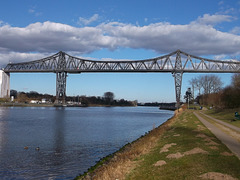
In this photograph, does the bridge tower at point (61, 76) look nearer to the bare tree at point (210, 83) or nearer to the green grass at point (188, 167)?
the bare tree at point (210, 83)

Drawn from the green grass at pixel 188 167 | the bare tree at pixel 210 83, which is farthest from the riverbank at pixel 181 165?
the bare tree at pixel 210 83

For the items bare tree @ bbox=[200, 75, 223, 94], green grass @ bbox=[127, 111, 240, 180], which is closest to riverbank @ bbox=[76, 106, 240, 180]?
green grass @ bbox=[127, 111, 240, 180]

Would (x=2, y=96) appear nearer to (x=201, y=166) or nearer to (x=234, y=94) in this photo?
(x=234, y=94)

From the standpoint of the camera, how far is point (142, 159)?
13031mm

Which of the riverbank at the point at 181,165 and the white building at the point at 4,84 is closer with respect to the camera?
the riverbank at the point at 181,165

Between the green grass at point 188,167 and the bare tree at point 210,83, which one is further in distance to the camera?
the bare tree at point 210,83

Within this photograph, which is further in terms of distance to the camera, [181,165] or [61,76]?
[61,76]

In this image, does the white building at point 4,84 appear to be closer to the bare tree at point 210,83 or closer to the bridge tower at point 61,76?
the bridge tower at point 61,76

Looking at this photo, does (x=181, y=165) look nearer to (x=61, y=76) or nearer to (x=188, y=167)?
(x=188, y=167)

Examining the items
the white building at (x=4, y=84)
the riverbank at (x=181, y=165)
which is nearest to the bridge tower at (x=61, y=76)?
the white building at (x=4, y=84)

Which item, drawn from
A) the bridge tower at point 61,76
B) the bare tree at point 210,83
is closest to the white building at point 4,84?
the bridge tower at point 61,76

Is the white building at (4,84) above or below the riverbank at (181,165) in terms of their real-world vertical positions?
above

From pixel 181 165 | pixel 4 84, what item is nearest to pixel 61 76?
pixel 4 84

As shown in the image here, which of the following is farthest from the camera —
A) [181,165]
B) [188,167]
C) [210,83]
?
[210,83]
